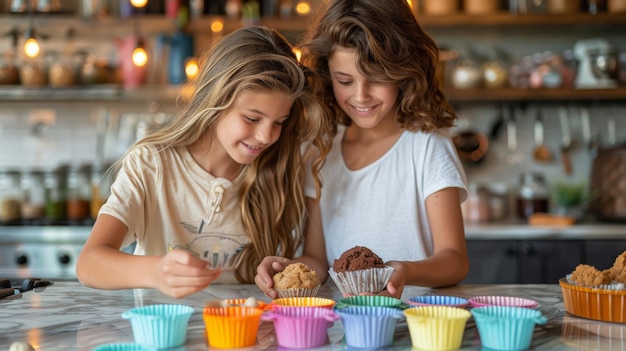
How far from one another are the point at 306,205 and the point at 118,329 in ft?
2.90

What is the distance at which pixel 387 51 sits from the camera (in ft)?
7.04

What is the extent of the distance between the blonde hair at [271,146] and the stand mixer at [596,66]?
2402 mm

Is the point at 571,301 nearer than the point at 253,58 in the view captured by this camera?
Yes

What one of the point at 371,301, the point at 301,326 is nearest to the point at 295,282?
the point at 371,301

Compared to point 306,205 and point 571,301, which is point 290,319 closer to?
point 571,301

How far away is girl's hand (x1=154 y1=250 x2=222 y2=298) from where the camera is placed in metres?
1.52

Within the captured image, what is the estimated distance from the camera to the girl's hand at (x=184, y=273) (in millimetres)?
1517

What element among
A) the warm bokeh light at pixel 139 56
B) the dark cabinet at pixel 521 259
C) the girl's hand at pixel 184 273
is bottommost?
the dark cabinet at pixel 521 259

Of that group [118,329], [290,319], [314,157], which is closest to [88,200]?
[314,157]

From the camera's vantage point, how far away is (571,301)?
5.56 feet

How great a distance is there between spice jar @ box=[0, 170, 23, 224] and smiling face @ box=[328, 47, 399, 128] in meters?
2.62

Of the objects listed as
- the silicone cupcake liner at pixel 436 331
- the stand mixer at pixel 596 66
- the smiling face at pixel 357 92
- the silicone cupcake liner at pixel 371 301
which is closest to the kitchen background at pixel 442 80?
the stand mixer at pixel 596 66

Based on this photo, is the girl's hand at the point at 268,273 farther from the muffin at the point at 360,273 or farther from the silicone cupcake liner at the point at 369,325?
the silicone cupcake liner at the point at 369,325

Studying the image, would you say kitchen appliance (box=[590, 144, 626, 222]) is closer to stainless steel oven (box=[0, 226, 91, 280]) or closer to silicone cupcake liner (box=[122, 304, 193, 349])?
stainless steel oven (box=[0, 226, 91, 280])
